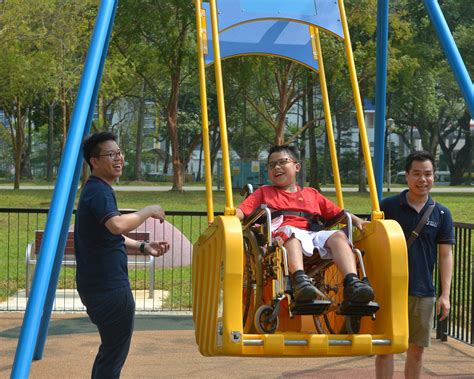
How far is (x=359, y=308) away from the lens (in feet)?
17.4

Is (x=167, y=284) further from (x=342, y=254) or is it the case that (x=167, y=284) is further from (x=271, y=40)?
(x=342, y=254)

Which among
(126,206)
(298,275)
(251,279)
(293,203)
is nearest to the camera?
(298,275)

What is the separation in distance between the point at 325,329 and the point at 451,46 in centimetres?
214

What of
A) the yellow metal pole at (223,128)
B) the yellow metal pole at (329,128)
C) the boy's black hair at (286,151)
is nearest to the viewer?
the yellow metal pole at (223,128)

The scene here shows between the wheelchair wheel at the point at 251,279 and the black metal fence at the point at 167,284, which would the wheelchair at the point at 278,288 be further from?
the black metal fence at the point at 167,284

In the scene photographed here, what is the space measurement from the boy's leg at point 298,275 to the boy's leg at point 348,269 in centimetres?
20

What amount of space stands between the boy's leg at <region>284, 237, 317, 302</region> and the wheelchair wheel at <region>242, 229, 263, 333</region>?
0.24m

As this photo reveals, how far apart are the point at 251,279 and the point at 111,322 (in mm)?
1005

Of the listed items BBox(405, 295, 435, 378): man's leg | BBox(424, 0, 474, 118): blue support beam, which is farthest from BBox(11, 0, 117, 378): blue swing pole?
BBox(405, 295, 435, 378): man's leg

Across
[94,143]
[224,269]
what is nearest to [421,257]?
[224,269]

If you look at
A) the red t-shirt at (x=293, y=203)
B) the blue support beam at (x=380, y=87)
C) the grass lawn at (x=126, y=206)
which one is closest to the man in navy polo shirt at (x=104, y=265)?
the red t-shirt at (x=293, y=203)

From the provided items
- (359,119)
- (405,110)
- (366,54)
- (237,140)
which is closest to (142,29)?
(366,54)

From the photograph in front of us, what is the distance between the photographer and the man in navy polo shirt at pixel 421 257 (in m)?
6.04

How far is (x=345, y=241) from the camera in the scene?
18.2ft
